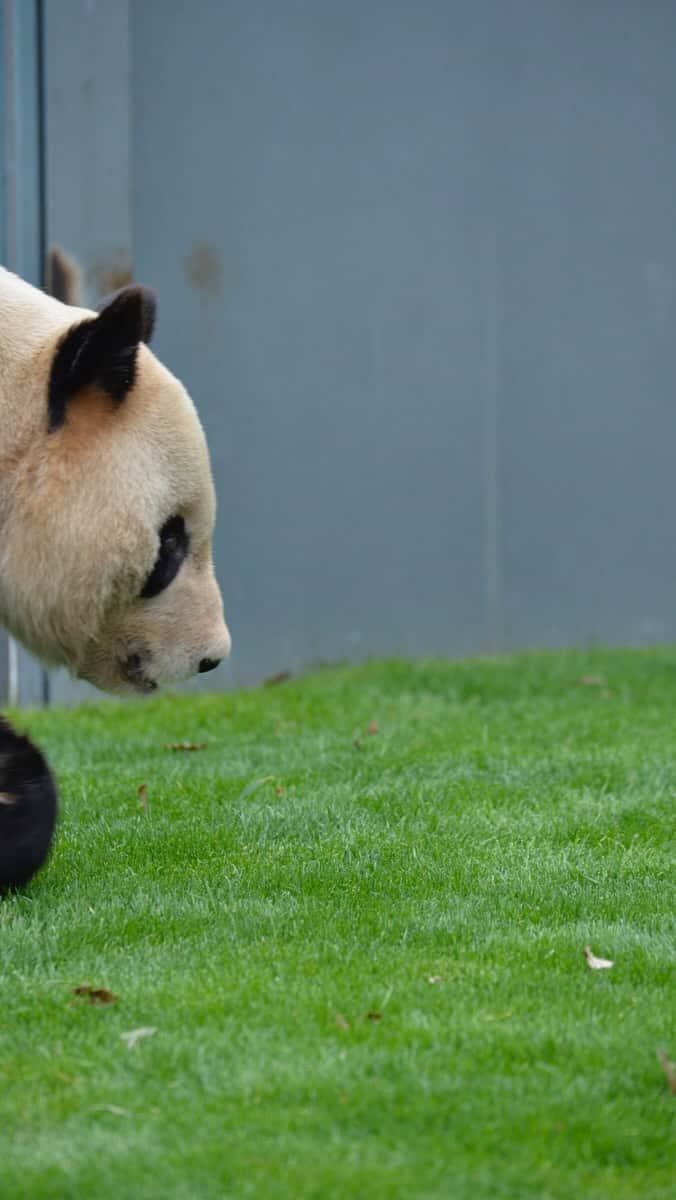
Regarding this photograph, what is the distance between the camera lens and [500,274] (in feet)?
30.7

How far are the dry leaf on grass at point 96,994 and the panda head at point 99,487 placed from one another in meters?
0.93

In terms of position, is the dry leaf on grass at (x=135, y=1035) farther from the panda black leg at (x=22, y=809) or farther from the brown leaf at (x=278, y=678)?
the brown leaf at (x=278, y=678)

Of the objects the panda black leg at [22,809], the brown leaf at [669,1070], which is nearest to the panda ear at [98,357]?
the panda black leg at [22,809]

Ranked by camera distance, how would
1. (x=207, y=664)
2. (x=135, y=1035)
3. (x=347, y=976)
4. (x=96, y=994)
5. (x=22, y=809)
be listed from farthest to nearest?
(x=207, y=664) < (x=22, y=809) < (x=347, y=976) < (x=96, y=994) < (x=135, y=1035)

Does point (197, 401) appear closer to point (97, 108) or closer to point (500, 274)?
point (97, 108)

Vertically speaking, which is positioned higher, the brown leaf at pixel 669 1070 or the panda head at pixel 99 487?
the panda head at pixel 99 487

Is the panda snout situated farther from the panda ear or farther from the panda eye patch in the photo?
the panda ear

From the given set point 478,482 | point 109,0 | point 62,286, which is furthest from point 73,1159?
point 478,482

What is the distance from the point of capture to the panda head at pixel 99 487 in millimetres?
3582

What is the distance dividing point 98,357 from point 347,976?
1.49 m

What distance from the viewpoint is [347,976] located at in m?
3.32

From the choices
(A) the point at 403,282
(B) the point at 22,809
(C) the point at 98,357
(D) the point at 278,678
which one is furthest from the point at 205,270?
(B) the point at 22,809

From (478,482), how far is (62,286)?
2921mm

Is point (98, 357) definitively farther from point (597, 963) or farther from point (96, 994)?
point (597, 963)
